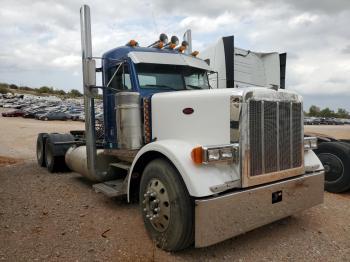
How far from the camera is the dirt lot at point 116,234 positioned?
3709mm

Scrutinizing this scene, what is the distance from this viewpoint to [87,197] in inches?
236

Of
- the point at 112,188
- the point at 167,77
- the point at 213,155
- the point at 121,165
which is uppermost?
the point at 167,77

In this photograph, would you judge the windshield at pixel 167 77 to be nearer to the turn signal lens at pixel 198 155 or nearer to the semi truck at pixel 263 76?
the semi truck at pixel 263 76

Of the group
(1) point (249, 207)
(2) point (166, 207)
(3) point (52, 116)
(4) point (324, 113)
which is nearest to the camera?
(1) point (249, 207)

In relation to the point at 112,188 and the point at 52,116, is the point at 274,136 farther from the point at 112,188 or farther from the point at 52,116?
the point at 52,116

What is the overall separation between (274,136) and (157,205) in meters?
1.60

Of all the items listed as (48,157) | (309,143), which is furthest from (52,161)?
(309,143)

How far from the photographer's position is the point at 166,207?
12.2 ft

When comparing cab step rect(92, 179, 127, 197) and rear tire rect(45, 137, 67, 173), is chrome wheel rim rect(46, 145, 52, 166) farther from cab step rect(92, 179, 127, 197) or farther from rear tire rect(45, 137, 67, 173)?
cab step rect(92, 179, 127, 197)

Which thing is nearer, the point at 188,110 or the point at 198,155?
the point at 198,155

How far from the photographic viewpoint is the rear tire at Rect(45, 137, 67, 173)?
26.2ft

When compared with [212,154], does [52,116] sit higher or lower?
higher

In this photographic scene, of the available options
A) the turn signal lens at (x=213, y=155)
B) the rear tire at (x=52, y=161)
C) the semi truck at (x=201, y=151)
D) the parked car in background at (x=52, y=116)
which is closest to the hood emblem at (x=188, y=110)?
the semi truck at (x=201, y=151)

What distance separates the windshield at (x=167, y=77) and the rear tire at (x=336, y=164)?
285 centimetres
